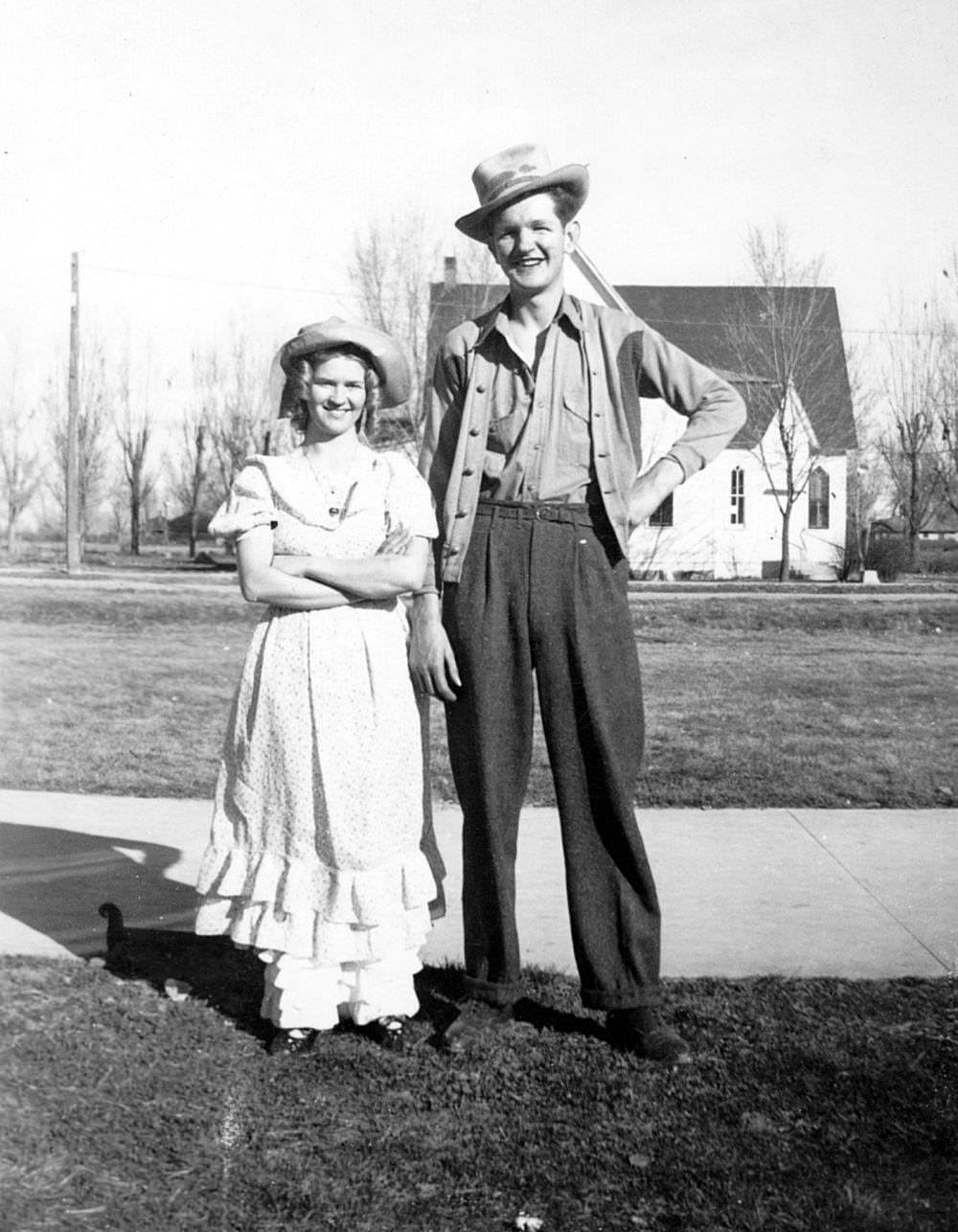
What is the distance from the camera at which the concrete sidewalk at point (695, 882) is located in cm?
420

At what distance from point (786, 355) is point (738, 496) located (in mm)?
6020

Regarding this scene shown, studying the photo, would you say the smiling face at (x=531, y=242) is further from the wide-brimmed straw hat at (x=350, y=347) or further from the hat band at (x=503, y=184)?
the wide-brimmed straw hat at (x=350, y=347)

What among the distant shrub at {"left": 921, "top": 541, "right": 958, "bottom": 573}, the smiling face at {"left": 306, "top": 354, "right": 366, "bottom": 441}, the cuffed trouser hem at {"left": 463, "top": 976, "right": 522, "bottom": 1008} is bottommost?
the cuffed trouser hem at {"left": 463, "top": 976, "right": 522, "bottom": 1008}

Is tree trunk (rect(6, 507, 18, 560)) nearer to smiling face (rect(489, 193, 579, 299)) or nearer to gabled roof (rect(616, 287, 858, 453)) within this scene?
gabled roof (rect(616, 287, 858, 453))

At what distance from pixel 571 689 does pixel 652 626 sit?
492 inches

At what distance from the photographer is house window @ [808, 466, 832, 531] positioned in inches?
1352

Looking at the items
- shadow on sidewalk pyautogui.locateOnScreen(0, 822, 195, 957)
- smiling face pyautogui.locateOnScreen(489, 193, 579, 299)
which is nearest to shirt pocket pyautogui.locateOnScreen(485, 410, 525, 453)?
smiling face pyautogui.locateOnScreen(489, 193, 579, 299)

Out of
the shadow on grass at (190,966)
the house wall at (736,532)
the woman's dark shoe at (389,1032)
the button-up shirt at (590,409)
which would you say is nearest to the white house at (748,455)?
the house wall at (736,532)

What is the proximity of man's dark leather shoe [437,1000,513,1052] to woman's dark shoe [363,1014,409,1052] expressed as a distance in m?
0.10

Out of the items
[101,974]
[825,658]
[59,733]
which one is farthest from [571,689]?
[825,658]

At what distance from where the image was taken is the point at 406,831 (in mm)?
3506

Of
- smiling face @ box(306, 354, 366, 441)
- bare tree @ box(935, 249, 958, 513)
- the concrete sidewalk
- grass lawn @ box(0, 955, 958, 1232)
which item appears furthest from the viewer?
bare tree @ box(935, 249, 958, 513)

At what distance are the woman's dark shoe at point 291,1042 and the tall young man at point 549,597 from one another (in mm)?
364

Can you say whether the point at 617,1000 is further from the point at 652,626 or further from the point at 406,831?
the point at 652,626
